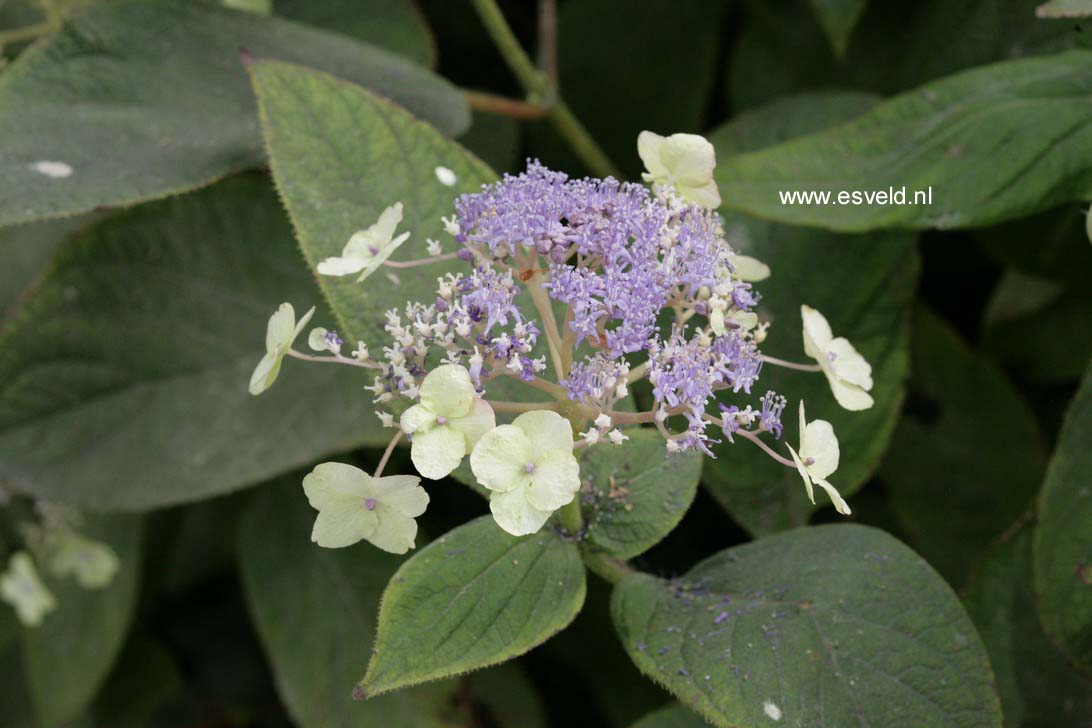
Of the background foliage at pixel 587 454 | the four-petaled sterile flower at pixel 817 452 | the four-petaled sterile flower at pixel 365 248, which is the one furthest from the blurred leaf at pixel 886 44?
the four-petaled sterile flower at pixel 365 248

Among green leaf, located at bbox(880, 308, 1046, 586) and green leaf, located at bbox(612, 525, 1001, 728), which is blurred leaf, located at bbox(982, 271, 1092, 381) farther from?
green leaf, located at bbox(612, 525, 1001, 728)

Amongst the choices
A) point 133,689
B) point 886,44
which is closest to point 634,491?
point 886,44

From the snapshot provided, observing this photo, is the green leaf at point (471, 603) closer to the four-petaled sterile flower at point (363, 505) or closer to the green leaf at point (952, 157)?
the four-petaled sterile flower at point (363, 505)

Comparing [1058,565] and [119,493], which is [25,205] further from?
[1058,565]

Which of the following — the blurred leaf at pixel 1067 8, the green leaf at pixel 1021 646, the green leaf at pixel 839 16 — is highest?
the blurred leaf at pixel 1067 8

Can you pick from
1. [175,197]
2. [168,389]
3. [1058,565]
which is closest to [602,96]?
[175,197]

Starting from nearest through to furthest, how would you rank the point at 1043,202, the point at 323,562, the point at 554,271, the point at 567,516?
the point at 554,271 → the point at 567,516 → the point at 1043,202 → the point at 323,562

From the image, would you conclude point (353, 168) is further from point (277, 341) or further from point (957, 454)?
point (957, 454)

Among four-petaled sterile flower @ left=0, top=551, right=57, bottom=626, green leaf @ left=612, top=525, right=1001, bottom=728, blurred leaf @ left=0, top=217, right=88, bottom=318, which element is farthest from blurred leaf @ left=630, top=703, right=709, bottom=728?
blurred leaf @ left=0, top=217, right=88, bottom=318
